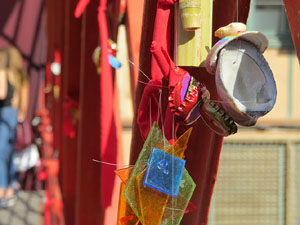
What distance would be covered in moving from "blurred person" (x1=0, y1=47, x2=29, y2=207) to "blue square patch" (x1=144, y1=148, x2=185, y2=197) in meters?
2.77

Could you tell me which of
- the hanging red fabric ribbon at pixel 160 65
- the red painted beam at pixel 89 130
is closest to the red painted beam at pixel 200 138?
the hanging red fabric ribbon at pixel 160 65

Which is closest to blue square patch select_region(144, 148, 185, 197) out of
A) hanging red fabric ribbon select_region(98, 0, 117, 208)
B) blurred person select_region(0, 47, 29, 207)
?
hanging red fabric ribbon select_region(98, 0, 117, 208)

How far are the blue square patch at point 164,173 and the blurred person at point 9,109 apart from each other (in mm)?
2772

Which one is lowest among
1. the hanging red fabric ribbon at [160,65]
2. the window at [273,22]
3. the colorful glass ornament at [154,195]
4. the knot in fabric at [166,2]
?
the colorful glass ornament at [154,195]

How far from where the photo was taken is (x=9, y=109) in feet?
11.3

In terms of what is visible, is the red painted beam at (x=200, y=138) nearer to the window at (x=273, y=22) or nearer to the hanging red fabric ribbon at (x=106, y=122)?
the hanging red fabric ribbon at (x=106, y=122)

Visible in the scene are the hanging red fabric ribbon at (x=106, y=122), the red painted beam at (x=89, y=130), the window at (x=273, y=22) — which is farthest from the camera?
the window at (x=273, y=22)

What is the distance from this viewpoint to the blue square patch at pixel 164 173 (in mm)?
469

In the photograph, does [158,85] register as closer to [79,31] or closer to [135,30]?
[135,30]

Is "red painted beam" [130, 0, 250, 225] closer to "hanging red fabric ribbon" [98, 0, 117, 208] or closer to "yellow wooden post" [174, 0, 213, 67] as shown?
"yellow wooden post" [174, 0, 213, 67]

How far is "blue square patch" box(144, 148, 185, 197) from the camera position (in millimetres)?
469

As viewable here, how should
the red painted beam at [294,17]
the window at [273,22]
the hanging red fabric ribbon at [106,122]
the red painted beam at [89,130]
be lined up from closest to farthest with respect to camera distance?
the red painted beam at [294,17]
the hanging red fabric ribbon at [106,122]
the red painted beam at [89,130]
the window at [273,22]

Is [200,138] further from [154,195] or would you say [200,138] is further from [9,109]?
[9,109]

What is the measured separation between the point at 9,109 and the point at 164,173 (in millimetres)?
3080
